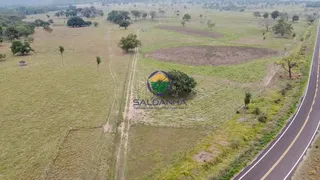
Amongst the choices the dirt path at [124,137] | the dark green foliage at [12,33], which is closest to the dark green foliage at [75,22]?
the dark green foliage at [12,33]

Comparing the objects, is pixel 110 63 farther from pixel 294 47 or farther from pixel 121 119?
pixel 294 47

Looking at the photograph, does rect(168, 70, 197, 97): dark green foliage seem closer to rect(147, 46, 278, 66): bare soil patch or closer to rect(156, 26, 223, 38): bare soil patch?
rect(147, 46, 278, 66): bare soil patch

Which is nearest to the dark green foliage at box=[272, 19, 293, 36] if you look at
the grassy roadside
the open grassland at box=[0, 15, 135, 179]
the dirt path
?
the grassy roadside

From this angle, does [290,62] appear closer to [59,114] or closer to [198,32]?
[59,114]

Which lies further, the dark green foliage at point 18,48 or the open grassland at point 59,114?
the dark green foliage at point 18,48

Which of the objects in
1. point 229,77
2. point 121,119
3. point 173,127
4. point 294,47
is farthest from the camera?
point 294,47

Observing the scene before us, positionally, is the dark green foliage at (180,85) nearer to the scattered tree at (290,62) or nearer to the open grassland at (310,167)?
the open grassland at (310,167)

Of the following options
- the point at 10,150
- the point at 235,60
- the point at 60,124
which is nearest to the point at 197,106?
the point at 60,124
